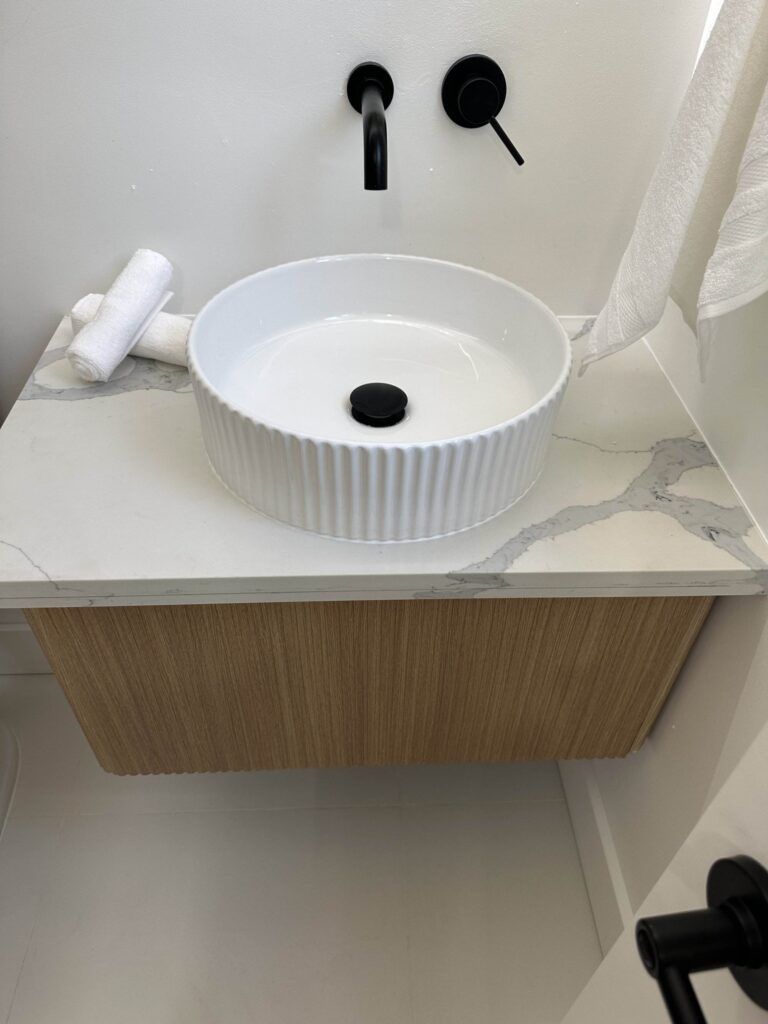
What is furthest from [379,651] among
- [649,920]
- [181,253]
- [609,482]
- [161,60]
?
[161,60]

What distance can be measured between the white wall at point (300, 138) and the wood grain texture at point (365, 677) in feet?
1.65

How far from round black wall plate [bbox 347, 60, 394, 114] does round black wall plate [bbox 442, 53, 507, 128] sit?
0.22 feet

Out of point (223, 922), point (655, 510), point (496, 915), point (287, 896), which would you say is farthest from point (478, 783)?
point (655, 510)

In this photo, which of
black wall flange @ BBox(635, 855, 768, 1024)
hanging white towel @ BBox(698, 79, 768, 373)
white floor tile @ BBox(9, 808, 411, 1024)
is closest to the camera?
black wall flange @ BBox(635, 855, 768, 1024)

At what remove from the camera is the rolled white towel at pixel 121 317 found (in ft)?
2.92

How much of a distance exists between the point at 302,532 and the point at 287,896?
732mm

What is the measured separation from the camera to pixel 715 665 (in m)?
0.85

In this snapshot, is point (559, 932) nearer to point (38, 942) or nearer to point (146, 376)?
point (38, 942)

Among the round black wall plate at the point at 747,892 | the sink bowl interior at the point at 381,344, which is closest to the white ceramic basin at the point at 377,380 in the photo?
the sink bowl interior at the point at 381,344

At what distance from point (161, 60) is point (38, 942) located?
1.23 metres

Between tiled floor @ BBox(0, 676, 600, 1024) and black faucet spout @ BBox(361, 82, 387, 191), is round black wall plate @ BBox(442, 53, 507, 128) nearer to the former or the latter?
black faucet spout @ BBox(361, 82, 387, 191)

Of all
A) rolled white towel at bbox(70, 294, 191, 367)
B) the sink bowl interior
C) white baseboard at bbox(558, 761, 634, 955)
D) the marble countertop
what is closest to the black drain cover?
the sink bowl interior

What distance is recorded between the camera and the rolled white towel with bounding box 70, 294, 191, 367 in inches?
37.1

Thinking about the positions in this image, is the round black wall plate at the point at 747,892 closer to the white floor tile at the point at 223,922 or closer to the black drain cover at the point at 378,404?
the black drain cover at the point at 378,404
